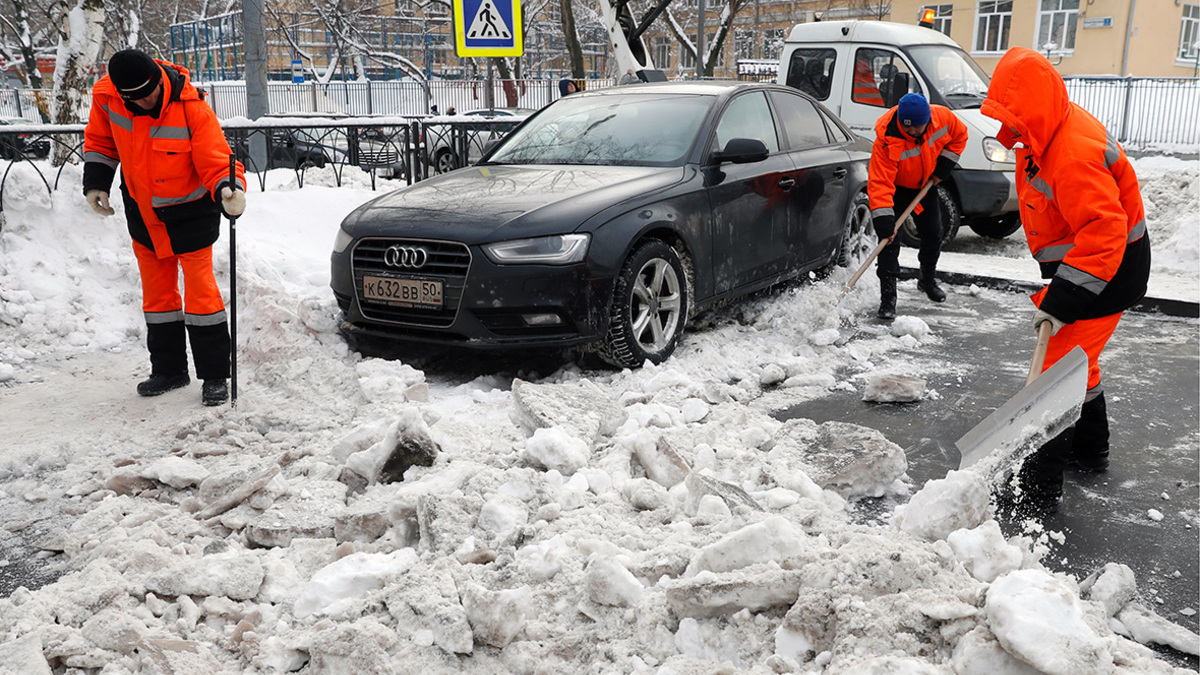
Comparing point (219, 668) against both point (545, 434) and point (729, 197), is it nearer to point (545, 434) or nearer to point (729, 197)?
point (545, 434)

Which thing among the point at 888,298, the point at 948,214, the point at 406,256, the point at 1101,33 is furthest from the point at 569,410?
the point at 1101,33

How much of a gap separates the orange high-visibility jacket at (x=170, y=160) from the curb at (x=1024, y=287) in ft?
18.0

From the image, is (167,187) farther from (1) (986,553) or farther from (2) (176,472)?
(1) (986,553)

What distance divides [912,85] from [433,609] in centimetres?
875

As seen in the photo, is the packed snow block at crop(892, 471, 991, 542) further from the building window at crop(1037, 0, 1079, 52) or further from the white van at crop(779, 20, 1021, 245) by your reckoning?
the building window at crop(1037, 0, 1079, 52)

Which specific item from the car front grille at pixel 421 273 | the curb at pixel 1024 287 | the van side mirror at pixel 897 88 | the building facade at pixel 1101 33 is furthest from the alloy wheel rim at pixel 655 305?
the building facade at pixel 1101 33

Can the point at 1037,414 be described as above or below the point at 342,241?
below

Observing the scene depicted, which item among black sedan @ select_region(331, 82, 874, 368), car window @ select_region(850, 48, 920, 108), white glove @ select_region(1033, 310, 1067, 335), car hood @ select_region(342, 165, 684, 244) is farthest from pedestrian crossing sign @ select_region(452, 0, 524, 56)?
white glove @ select_region(1033, 310, 1067, 335)

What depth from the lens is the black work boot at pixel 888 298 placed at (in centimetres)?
713

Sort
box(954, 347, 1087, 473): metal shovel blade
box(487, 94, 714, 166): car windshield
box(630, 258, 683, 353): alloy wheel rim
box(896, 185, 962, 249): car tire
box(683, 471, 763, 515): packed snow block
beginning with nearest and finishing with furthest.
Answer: box(683, 471, 763, 515): packed snow block, box(954, 347, 1087, 473): metal shovel blade, box(630, 258, 683, 353): alloy wheel rim, box(487, 94, 714, 166): car windshield, box(896, 185, 962, 249): car tire

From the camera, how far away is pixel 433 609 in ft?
9.54

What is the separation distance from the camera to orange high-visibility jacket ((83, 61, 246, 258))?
16.3ft

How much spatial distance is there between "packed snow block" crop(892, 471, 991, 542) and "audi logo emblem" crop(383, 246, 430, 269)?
2.95 meters

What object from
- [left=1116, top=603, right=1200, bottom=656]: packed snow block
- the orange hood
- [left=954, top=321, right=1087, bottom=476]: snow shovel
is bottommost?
[left=1116, top=603, right=1200, bottom=656]: packed snow block
